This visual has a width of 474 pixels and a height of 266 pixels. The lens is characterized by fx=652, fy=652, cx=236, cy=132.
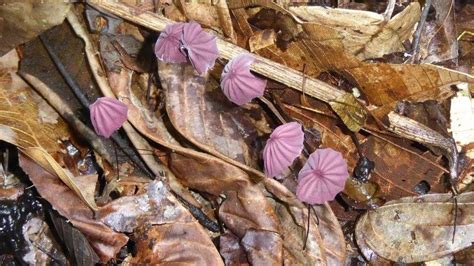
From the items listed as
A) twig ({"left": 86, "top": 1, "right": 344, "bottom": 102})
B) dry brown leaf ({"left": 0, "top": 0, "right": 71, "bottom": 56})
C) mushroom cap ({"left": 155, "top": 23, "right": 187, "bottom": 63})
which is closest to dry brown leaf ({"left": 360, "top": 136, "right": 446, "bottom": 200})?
twig ({"left": 86, "top": 1, "right": 344, "bottom": 102})

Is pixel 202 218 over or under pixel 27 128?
under

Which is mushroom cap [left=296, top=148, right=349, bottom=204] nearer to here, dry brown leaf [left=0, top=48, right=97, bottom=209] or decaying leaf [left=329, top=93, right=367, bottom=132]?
decaying leaf [left=329, top=93, right=367, bottom=132]

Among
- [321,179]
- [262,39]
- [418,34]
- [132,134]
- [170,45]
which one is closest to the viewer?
[321,179]

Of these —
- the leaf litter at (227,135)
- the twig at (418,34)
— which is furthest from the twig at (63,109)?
the twig at (418,34)

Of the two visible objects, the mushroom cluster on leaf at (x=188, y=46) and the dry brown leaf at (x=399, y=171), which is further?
the dry brown leaf at (x=399, y=171)

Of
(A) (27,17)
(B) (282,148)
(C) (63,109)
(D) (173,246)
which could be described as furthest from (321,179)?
(A) (27,17)

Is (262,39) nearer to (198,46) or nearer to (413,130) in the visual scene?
(198,46)

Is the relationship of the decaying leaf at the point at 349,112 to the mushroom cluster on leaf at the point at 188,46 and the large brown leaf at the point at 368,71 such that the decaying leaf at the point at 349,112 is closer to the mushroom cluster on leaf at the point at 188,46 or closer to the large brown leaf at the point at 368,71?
the large brown leaf at the point at 368,71

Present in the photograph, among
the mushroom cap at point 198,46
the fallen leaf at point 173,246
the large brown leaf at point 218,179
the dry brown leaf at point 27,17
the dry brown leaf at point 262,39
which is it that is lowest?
the fallen leaf at point 173,246
